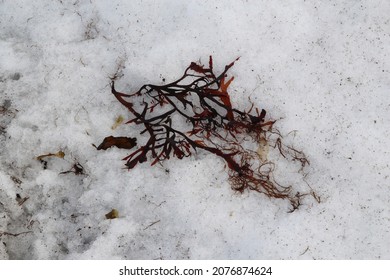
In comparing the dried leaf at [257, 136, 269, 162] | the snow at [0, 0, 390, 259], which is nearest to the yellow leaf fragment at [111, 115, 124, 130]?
the snow at [0, 0, 390, 259]

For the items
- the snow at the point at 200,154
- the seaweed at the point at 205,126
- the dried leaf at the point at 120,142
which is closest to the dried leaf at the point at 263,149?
the seaweed at the point at 205,126

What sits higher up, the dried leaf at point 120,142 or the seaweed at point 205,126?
the seaweed at point 205,126

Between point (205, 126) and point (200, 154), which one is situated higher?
point (205, 126)

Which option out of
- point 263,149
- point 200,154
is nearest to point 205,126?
point 200,154

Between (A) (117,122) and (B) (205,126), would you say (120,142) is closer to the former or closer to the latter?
(A) (117,122)

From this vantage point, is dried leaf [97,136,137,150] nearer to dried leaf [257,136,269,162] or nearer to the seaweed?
the seaweed

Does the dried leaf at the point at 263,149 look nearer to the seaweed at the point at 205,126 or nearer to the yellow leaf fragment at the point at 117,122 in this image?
the seaweed at the point at 205,126
